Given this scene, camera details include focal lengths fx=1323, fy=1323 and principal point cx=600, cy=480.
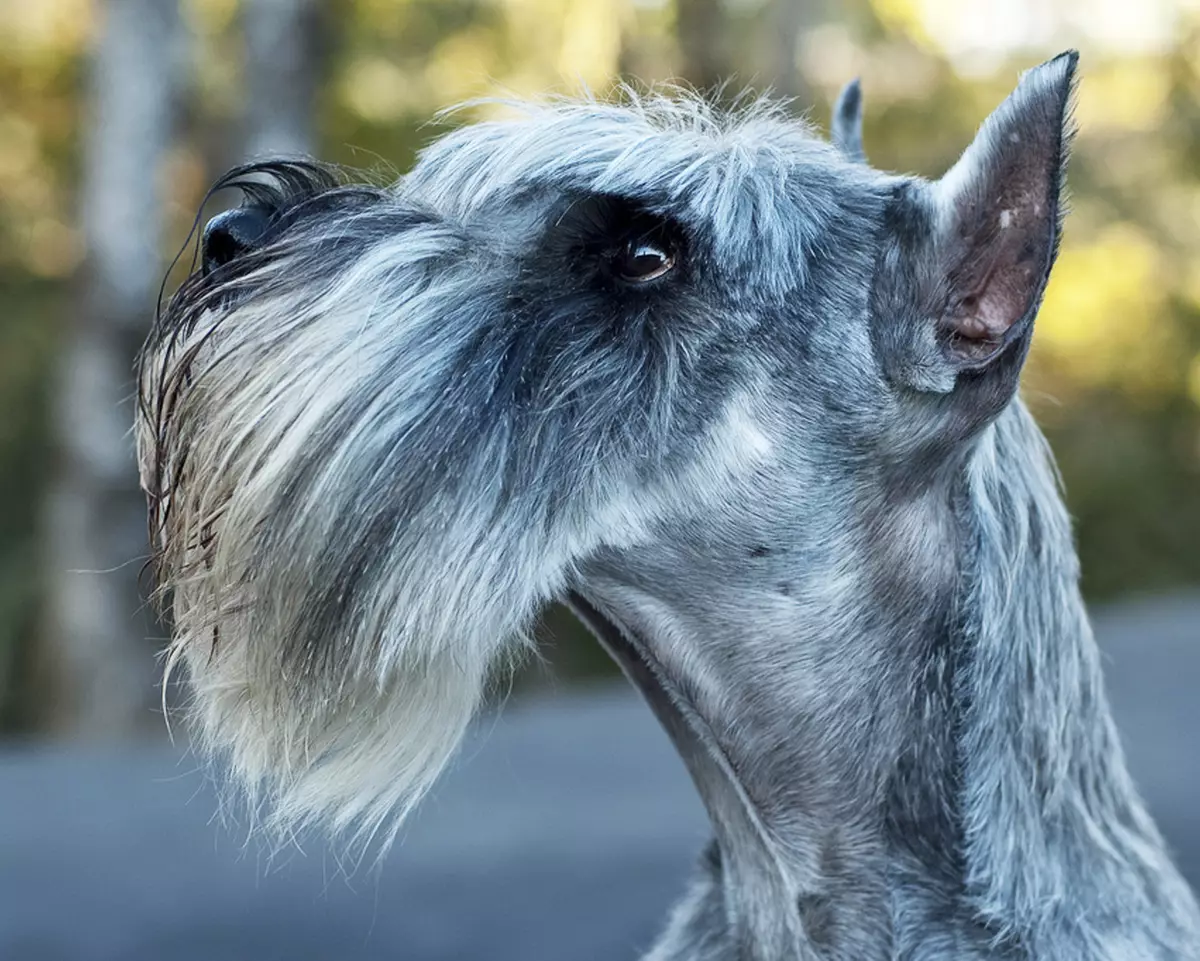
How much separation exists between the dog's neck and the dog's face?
4.1 inches

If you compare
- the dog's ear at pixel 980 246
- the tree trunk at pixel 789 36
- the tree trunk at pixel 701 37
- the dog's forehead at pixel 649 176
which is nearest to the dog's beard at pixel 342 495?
the dog's forehead at pixel 649 176

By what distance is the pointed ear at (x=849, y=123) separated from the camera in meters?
2.29

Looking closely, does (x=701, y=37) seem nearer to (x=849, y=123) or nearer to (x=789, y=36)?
(x=789, y=36)

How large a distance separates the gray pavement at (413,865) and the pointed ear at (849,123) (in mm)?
1637

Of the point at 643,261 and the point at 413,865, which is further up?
the point at 643,261

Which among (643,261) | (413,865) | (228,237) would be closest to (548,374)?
(643,261)

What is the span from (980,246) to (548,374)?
0.56m

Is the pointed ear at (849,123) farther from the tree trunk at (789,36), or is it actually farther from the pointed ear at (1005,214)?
the tree trunk at (789,36)

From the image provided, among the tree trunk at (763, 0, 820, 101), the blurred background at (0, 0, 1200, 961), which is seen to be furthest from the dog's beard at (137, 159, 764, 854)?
the tree trunk at (763, 0, 820, 101)

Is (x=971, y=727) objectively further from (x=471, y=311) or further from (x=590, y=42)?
(x=590, y=42)

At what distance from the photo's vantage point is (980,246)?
1.64m

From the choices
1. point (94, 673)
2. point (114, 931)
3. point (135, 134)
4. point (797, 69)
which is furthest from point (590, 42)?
point (114, 931)

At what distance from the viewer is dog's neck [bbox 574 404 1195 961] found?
1.75 meters

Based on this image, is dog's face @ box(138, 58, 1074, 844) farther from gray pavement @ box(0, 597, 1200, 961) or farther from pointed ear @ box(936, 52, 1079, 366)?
gray pavement @ box(0, 597, 1200, 961)
